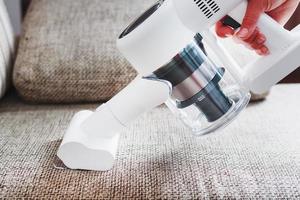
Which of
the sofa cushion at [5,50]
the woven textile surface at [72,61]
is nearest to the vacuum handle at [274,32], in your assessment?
the woven textile surface at [72,61]

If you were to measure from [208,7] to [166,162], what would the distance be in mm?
272

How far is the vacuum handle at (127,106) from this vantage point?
0.73m

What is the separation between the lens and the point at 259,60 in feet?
2.39

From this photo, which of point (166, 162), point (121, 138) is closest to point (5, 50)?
point (121, 138)

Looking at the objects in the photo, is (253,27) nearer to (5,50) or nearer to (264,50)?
(264,50)

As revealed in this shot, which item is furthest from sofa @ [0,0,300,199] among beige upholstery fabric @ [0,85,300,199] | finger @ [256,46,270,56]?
finger @ [256,46,270,56]

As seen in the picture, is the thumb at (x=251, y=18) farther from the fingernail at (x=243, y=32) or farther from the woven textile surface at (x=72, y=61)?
the woven textile surface at (x=72, y=61)

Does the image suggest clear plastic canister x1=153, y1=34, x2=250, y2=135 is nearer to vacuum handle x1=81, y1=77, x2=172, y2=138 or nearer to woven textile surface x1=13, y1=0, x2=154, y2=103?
vacuum handle x1=81, y1=77, x2=172, y2=138

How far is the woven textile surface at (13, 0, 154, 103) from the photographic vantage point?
105cm

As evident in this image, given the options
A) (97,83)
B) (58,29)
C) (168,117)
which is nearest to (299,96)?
(168,117)

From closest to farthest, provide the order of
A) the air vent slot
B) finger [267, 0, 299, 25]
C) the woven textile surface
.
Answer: the air vent slot < finger [267, 0, 299, 25] < the woven textile surface

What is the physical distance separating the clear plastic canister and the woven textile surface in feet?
0.99

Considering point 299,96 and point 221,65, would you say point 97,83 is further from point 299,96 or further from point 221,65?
point 299,96

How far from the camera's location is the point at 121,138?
867 millimetres
